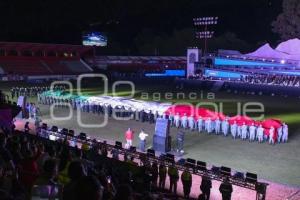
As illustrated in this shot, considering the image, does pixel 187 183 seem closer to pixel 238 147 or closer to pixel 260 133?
pixel 238 147

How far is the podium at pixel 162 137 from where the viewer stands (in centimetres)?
2184

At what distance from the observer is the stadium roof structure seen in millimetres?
65338

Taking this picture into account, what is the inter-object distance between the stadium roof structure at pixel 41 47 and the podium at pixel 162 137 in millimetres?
48626

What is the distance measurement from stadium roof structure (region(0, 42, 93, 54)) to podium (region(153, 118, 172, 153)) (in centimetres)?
4863

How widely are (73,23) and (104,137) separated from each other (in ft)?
198

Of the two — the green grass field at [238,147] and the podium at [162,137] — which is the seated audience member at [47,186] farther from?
the podium at [162,137]

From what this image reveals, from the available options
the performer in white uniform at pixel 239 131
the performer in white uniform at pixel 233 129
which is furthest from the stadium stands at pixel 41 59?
the performer in white uniform at pixel 239 131

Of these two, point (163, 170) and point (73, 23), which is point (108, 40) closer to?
point (73, 23)

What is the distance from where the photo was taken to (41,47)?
68812mm

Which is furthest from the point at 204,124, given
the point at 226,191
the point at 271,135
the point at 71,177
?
the point at 71,177

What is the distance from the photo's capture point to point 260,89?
159 ft

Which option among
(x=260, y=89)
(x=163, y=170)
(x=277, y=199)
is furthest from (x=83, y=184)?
(x=260, y=89)

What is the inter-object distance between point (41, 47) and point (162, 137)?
51349 mm

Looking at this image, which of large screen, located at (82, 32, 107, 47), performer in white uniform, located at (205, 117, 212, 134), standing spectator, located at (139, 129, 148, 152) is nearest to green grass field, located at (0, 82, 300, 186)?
performer in white uniform, located at (205, 117, 212, 134)
